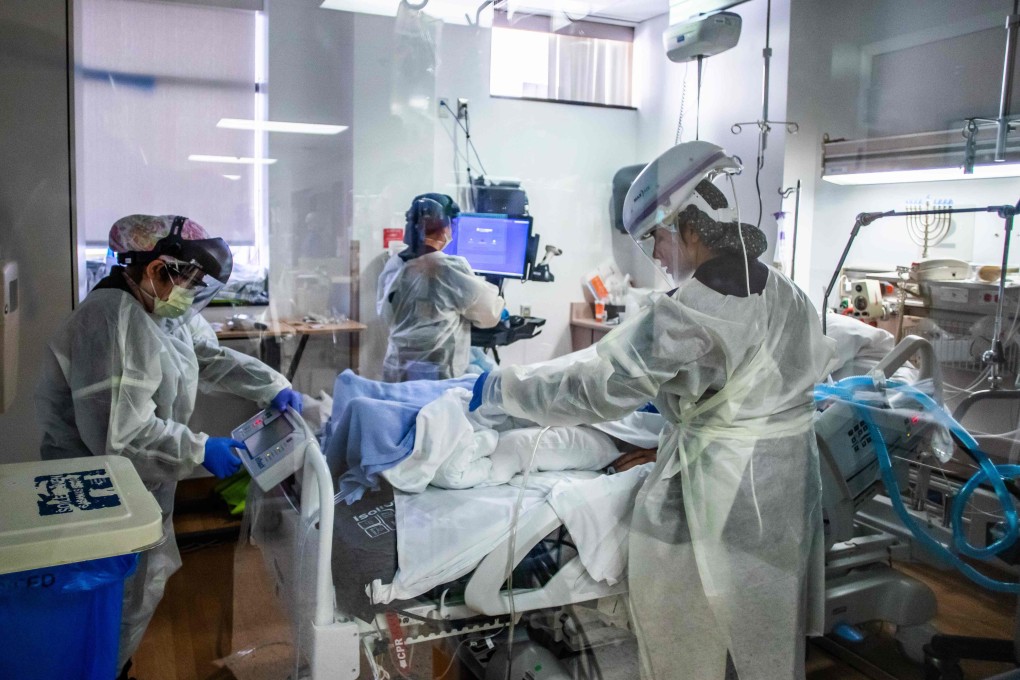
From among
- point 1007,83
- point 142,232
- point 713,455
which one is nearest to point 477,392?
point 713,455

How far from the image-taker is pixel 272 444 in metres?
1.79

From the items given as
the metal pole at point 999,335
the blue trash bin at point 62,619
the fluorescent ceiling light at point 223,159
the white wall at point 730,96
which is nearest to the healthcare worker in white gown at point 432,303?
the fluorescent ceiling light at point 223,159

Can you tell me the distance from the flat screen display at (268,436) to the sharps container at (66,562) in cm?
54

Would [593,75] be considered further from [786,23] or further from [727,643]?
[727,643]

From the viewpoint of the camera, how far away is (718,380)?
1.42m

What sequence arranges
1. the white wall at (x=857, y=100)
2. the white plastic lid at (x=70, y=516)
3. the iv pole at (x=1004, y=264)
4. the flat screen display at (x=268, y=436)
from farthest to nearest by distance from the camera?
1. the flat screen display at (x=268, y=436)
2. the white wall at (x=857, y=100)
3. the iv pole at (x=1004, y=264)
4. the white plastic lid at (x=70, y=516)

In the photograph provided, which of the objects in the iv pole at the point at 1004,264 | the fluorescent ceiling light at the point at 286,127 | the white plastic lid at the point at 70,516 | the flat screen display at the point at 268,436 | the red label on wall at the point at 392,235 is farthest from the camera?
the red label on wall at the point at 392,235

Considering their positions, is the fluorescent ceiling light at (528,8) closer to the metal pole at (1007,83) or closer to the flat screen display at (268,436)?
the metal pole at (1007,83)

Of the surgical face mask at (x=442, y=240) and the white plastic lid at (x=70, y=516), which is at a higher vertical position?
the surgical face mask at (x=442, y=240)

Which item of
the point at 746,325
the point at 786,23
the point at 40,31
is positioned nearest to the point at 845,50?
the point at 786,23

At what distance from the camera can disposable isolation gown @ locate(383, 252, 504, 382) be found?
192cm

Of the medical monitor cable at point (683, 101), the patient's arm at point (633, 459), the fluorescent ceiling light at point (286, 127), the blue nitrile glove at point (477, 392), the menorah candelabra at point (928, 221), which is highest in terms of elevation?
the medical monitor cable at point (683, 101)

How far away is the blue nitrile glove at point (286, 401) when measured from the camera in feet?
6.27

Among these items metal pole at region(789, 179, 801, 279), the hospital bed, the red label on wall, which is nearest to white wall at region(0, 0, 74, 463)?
the hospital bed
